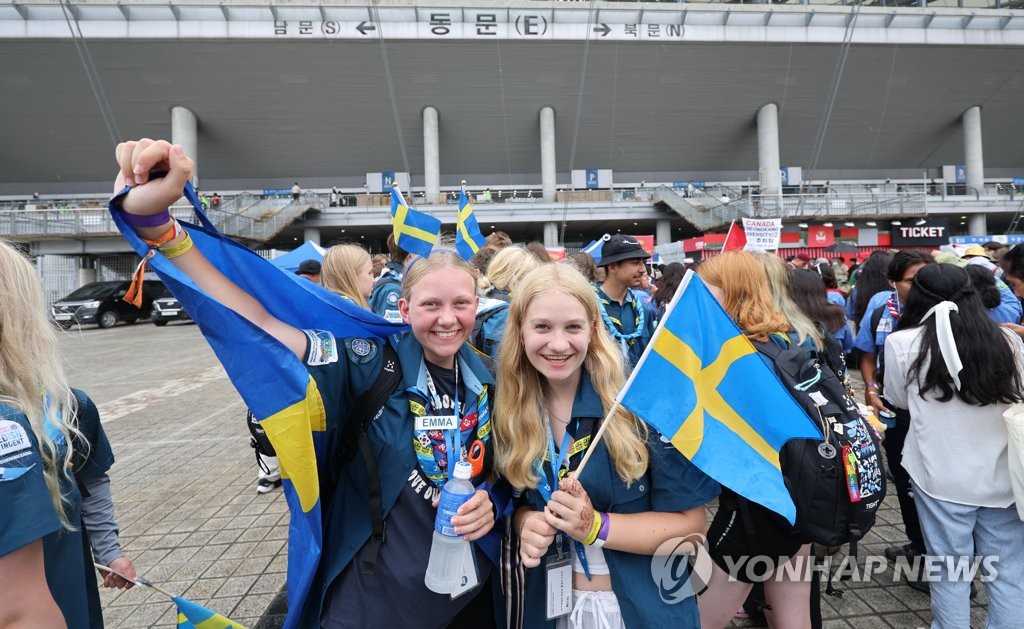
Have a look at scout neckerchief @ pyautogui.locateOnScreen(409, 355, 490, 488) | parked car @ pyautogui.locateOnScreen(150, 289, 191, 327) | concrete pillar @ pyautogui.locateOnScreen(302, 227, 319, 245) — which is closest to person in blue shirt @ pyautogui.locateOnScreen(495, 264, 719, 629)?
scout neckerchief @ pyautogui.locateOnScreen(409, 355, 490, 488)

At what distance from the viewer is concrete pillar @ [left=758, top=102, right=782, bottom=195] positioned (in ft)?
97.9

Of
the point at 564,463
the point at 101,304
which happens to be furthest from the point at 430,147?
the point at 564,463

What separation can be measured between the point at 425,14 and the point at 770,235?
74.5 feet

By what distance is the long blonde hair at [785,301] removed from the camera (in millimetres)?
2699

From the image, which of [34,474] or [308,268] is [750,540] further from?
[308,268]

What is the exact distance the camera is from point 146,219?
1.32 m

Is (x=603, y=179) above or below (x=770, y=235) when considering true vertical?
above

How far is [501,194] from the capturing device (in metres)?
29.7

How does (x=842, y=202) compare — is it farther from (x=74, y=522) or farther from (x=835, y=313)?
(x=74, y=522)

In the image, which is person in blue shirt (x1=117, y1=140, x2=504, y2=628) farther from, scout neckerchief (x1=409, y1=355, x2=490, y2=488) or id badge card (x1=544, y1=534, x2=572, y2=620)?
id badge card (x1=544, y1=534, x2=572, y2=620)

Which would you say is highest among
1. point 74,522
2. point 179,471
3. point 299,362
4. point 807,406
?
point 299,362

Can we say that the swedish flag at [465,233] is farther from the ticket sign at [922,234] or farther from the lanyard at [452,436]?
the ticket sign at [922,234]

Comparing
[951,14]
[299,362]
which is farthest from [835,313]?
[951,14]

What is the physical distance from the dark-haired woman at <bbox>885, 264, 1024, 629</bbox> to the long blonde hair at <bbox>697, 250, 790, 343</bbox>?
2.34 ft
